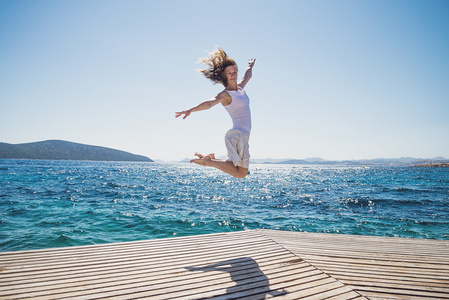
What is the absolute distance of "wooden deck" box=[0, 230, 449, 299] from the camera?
287 cm

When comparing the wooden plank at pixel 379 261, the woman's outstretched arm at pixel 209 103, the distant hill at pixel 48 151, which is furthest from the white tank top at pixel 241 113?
the distant hill at pixel 48 151

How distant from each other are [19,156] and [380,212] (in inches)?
8074

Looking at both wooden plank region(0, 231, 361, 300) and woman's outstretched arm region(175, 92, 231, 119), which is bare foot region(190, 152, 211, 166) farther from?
wooden plank region(0, 231, 361, 300)

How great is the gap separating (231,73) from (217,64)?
1.45 feet

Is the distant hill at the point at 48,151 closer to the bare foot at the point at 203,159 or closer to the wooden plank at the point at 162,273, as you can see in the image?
the wooden plank at the point at 162,273

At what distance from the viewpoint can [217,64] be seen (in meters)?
4.64

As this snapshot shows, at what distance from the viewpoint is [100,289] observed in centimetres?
290

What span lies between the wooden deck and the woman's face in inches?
125

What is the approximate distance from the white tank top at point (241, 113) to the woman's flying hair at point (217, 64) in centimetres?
51

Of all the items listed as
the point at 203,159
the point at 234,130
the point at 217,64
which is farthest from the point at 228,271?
the point at 217,64

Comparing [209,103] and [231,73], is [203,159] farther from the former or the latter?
[231,73]

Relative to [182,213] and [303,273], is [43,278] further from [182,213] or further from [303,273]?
[182,213]

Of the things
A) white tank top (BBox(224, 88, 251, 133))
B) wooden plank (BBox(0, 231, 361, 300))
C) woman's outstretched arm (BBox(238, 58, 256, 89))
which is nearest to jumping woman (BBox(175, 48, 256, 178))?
white tank top (BBox(224, 88, 251, 133))

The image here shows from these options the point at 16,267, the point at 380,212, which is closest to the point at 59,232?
the point at 16,267
